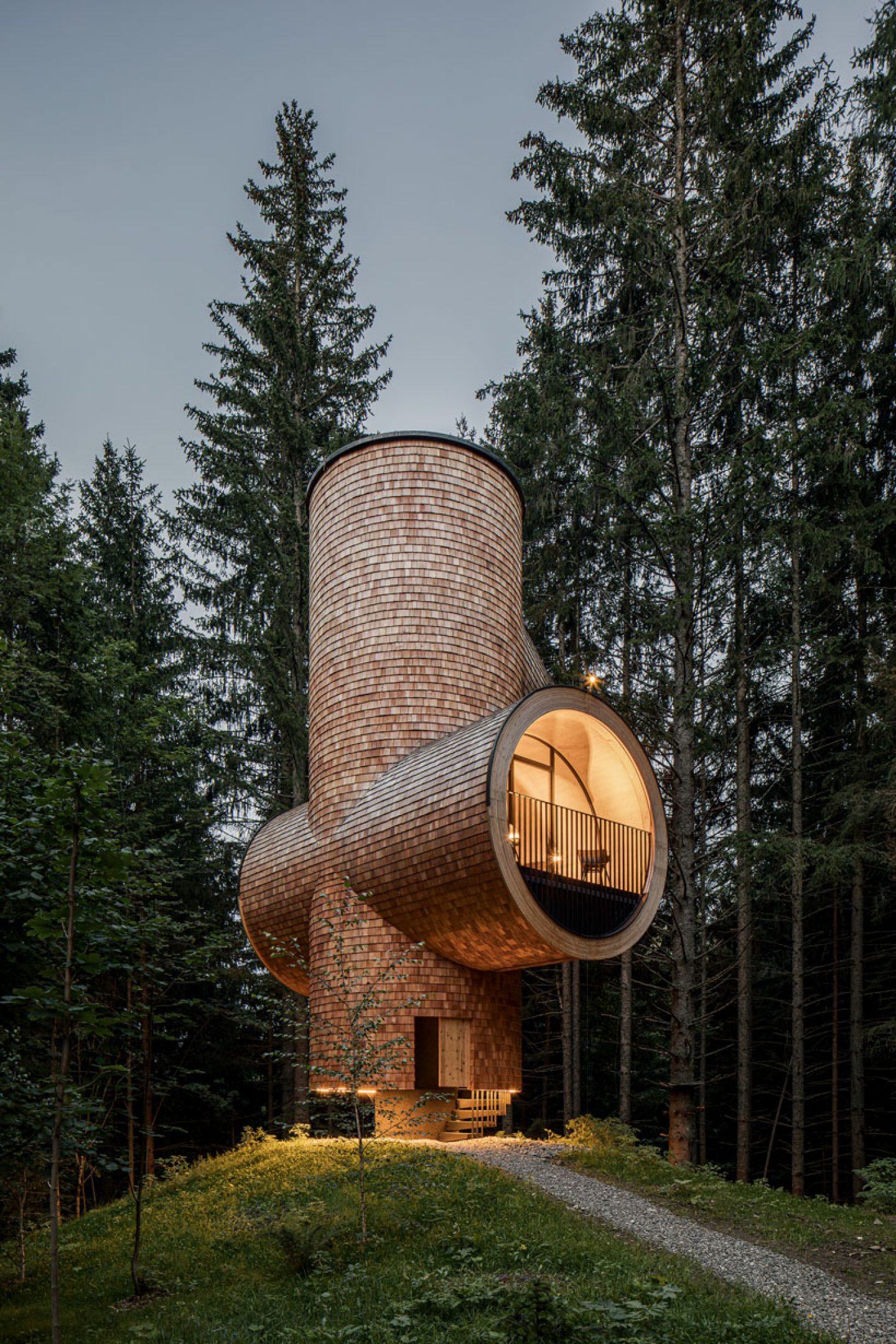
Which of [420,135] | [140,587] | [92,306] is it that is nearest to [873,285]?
[140,587]

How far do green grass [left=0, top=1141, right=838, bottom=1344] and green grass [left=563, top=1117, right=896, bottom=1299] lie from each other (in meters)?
1.13

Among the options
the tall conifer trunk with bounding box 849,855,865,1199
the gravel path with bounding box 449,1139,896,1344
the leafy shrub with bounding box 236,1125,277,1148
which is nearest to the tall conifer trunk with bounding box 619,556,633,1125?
the tall conifer trunk with bounding box 849,855,865,1199

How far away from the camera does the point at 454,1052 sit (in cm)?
978

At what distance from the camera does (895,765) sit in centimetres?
1133

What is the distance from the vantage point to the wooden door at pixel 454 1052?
9.68 metres

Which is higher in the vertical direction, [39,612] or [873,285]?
[873,285]

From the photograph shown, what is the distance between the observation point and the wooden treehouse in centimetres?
902

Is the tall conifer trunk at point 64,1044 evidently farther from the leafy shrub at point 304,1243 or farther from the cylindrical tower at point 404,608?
the cylindrical tower at point 404,608

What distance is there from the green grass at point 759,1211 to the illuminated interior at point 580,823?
2058 mm

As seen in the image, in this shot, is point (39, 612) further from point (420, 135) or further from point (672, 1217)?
point (420, 135)

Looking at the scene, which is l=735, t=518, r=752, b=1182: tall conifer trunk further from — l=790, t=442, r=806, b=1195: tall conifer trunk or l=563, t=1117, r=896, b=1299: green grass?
l=563, t=1117, r=896, b=1299: green grass

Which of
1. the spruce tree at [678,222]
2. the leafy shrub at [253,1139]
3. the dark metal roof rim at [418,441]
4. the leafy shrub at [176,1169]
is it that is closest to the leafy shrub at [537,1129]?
the spruce tree at [678,222]

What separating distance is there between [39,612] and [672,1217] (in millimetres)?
11047

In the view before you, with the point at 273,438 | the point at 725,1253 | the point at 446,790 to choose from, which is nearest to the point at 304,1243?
the point at 725,1253
